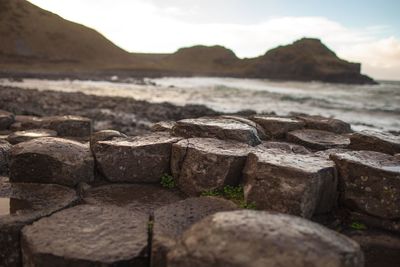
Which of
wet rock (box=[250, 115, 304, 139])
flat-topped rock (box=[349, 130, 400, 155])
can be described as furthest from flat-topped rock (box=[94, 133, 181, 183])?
flat-topped rock (box=[349, 130, 400, 155])

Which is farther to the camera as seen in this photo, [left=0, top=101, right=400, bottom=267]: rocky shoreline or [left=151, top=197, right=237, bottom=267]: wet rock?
[left=151, top=197, right=237, bottom=267]: wet rock

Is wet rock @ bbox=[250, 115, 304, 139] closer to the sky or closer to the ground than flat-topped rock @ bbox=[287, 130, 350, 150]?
closer to the sky

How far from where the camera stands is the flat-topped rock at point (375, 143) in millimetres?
4250

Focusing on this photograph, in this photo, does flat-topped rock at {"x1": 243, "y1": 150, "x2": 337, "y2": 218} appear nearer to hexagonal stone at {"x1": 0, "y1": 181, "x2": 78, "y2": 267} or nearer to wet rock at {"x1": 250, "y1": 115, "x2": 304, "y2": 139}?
hexagonal stone at {"x1": 0, "y1": 181, "x2": 78, "y2": 267}

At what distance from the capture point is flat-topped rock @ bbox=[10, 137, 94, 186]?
3521mm

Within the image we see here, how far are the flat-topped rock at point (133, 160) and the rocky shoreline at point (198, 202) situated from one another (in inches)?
0.4

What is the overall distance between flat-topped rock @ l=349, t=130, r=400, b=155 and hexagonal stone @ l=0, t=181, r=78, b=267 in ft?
10.4

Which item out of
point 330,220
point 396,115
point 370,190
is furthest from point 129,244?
point 396,115

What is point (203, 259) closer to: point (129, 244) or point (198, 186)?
point (129, 244)

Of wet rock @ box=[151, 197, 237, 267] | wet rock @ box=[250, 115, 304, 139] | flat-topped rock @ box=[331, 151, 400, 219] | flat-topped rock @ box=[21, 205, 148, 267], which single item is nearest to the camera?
flat-topped rock @ box=[21, 205, 148, 267]

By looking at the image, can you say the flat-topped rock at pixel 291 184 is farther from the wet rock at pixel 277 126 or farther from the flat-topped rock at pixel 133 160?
the wet rock at pixel 277 126

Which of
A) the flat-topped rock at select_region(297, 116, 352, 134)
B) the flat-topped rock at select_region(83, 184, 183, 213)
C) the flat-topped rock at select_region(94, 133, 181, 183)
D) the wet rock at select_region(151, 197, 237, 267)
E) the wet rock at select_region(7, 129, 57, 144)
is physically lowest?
the flat-topped rock at select_region(83, 184, 183, 213)

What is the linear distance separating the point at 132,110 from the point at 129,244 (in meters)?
16.1

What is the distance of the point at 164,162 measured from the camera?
12.7 ft
